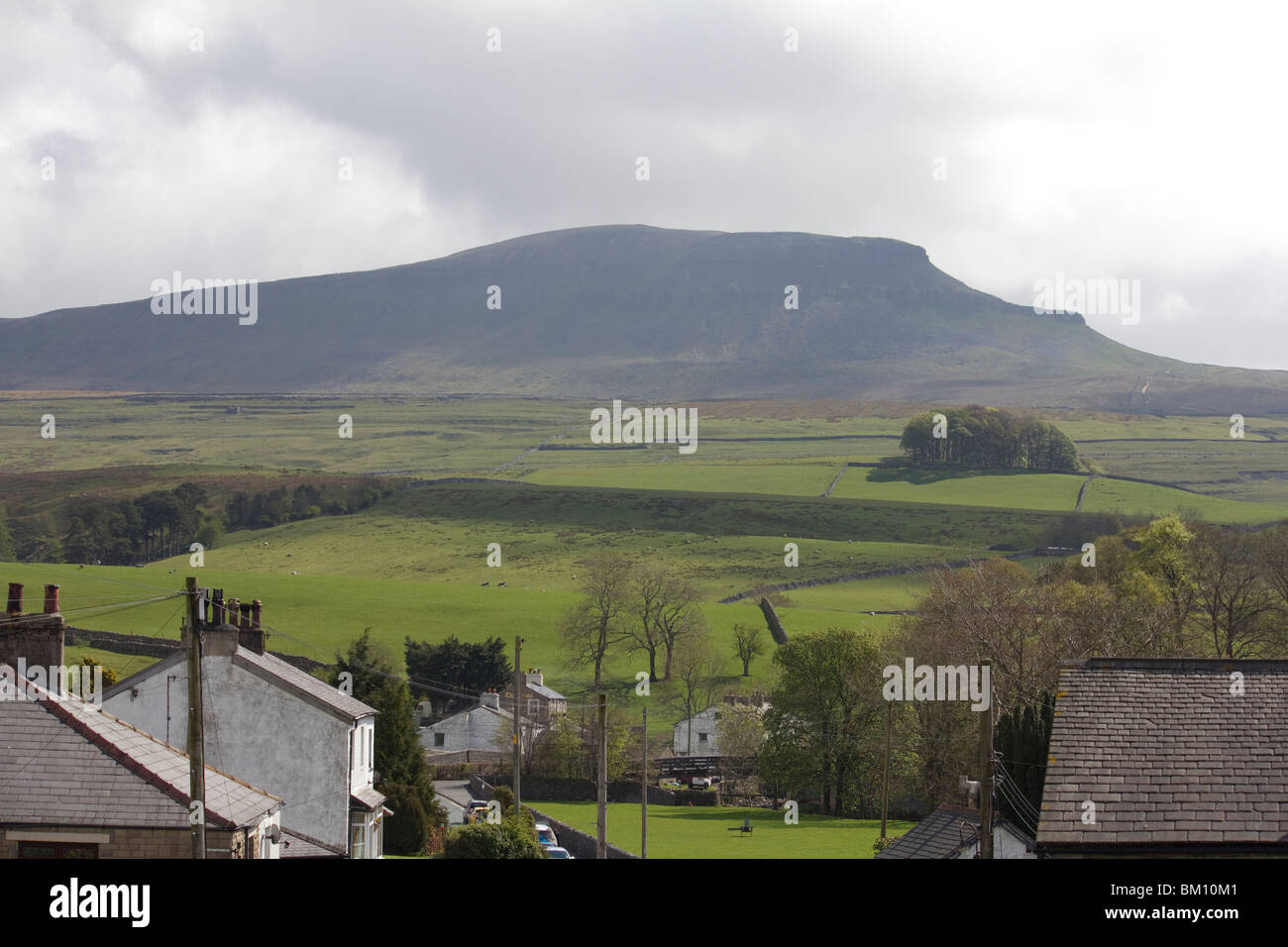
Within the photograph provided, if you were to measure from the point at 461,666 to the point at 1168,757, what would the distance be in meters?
80.7

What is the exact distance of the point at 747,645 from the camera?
106188 millimetres

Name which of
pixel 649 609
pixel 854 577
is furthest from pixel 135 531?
pixel 854 577

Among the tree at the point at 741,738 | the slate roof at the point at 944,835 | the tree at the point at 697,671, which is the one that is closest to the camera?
the slate roof at the point at 944,835

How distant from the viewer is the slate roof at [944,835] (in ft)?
98.7

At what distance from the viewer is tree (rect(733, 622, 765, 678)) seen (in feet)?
346

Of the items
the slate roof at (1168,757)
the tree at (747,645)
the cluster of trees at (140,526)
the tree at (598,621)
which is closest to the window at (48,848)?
the slate roof at (1168,757)

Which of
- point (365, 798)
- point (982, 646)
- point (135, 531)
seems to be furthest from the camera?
point (135, 531)

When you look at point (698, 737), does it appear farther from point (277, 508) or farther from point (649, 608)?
point (277, 508)

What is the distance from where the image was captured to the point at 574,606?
11581 cm

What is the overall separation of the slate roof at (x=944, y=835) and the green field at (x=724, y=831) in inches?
722

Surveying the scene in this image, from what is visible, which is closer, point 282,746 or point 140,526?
point 282,746

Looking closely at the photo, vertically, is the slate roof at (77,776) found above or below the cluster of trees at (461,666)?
above

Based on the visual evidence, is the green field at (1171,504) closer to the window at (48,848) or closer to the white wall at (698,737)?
the white wall at (698,737)

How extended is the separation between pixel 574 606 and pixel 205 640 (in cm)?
7809
